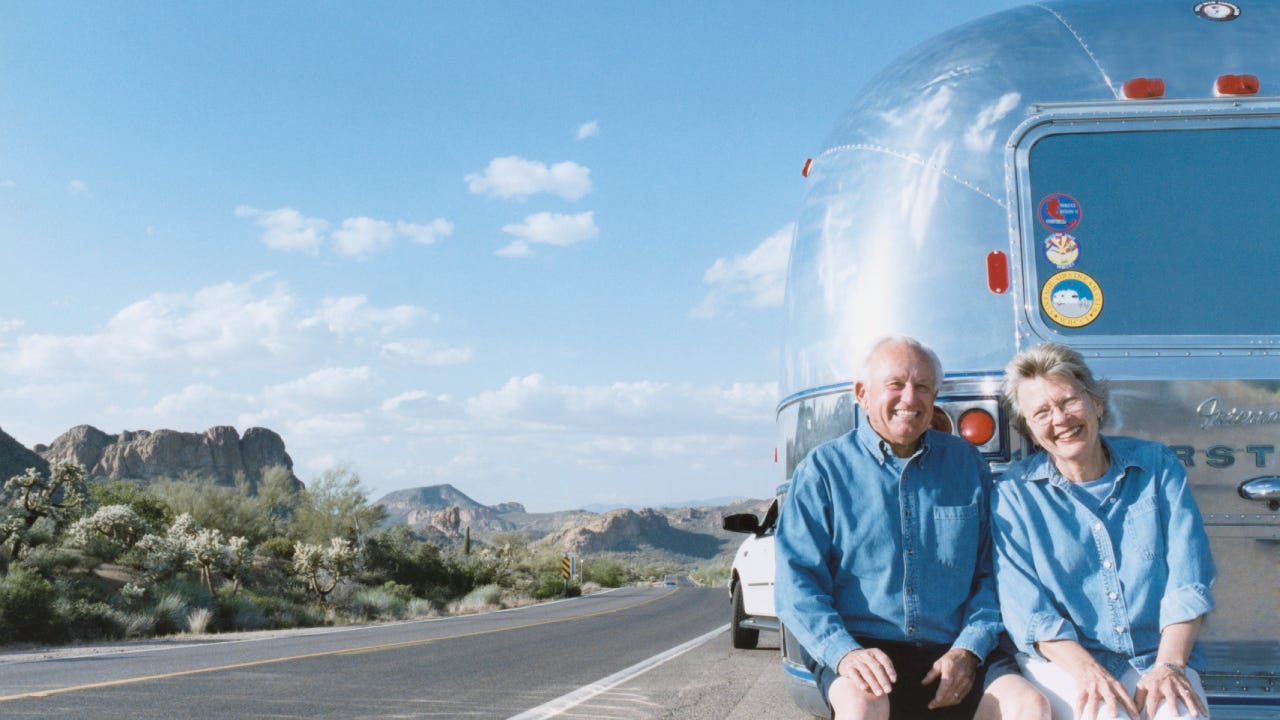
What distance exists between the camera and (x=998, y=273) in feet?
13.3

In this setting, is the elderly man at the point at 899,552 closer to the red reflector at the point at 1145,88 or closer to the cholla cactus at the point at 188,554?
the red reflector at the point at 1145,88

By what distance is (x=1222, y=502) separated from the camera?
3.71 meters

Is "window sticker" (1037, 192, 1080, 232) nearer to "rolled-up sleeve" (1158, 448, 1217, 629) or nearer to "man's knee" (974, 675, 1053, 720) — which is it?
"rolled-up sleeve" (1158, 448, 1217, 629)

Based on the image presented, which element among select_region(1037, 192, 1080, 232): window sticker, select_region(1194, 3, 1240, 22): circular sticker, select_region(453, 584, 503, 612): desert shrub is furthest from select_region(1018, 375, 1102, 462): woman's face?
select_region(453, 584, 503, 612): desert shrub

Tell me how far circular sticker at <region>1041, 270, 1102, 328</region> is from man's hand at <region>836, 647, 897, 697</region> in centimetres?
178

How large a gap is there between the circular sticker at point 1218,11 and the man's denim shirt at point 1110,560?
2.17 meters

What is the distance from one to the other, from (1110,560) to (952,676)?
61 cm

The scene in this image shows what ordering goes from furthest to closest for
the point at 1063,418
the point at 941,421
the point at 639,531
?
1. the point at 639,531
2. the point at 941,421
3. the point at 1063,418

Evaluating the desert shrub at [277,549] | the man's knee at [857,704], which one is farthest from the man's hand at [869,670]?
the desert shrub at [277,549]

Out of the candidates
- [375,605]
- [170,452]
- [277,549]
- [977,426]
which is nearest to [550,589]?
[277,549]

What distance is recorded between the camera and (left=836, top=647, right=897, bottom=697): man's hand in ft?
9.30

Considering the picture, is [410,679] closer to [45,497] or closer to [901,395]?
[901,395]

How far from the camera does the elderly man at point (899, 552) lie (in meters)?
3.02

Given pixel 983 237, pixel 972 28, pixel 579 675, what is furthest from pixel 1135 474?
pixel 579 675
